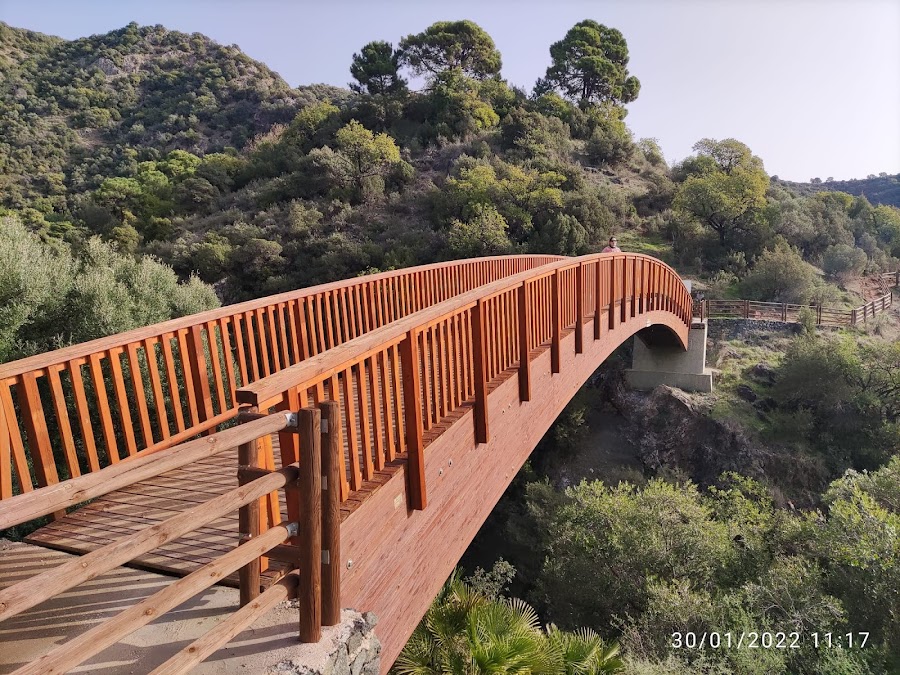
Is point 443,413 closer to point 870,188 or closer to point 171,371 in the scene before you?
point 171,371

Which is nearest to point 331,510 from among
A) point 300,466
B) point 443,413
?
point 300,466

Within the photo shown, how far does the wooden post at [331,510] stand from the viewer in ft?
6.38

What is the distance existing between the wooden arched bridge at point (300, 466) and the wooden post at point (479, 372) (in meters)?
0.01

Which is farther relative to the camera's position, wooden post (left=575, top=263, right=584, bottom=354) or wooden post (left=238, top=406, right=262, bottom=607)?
wooden post (left=575, top=263, right=584, bottom=354)

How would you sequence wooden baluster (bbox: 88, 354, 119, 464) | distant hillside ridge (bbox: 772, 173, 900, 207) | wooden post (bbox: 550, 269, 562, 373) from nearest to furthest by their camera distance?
1. wooden baluster (bbox: 88, 354, 119, 464)
2. wooden post (bbox: 550, 269, 562, 373)
3. distant hillside ridge (bbox: 772, 173, 900, 207)

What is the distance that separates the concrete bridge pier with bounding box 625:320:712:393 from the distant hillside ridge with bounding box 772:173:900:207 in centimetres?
4308

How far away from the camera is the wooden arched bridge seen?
1.52m

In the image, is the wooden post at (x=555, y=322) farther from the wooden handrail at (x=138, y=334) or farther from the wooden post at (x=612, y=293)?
the wooden post at (x=612, y=293)

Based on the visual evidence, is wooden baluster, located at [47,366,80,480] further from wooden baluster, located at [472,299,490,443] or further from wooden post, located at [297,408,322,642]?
wooden baluster, located at [472,299,490,443]

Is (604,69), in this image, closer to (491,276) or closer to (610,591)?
(491,276)

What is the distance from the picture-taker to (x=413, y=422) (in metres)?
2.89

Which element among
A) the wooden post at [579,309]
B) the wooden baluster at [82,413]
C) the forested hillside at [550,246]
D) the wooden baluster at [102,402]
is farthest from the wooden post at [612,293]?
the wooden baluster at [82,413]

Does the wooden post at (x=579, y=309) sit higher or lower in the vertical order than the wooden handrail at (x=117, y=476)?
lower

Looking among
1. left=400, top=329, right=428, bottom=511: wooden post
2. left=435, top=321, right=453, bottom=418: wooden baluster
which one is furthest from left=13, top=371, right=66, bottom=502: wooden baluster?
left=435, top=321, right=453, bottom=418: wooden baluster
